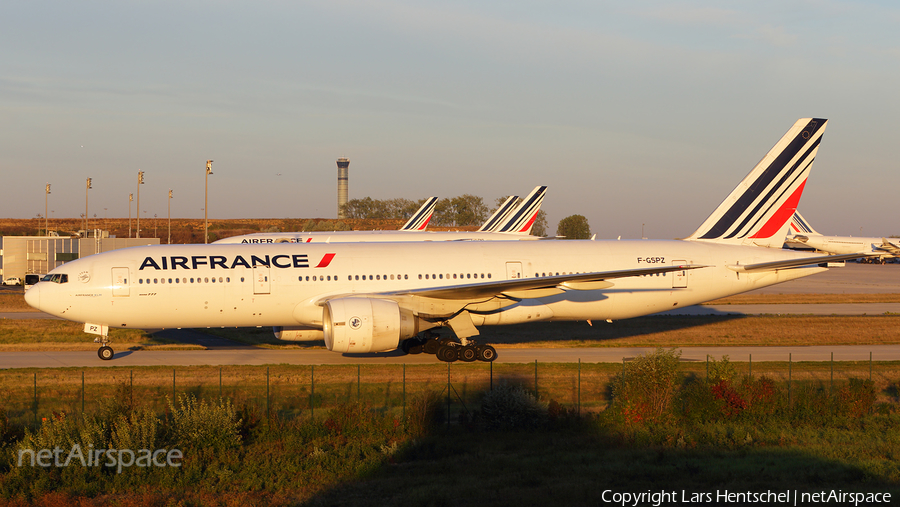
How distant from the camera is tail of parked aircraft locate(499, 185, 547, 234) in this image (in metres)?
77.9

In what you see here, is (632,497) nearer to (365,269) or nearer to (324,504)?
(324,504)

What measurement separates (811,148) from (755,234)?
4.61 m

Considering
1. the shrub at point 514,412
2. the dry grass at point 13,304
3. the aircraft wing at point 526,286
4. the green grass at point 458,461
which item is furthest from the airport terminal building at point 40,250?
the shrub at point 514,412

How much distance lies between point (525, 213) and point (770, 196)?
45.3m

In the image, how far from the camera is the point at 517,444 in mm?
18047

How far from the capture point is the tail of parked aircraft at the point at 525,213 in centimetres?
7794

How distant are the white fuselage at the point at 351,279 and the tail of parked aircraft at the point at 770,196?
4.68ft

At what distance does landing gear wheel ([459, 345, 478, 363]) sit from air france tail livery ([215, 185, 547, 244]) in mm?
24715

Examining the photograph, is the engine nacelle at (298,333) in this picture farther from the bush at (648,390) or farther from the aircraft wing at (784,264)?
the aircraft wing at (784,264)

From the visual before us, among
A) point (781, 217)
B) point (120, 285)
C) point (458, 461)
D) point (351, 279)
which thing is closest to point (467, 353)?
point (351, 279)

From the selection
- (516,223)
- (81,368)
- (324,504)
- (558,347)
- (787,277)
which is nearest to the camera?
(324,504)

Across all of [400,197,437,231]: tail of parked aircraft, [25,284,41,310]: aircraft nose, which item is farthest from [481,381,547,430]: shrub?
[400,197,437,231]: tail of parked aircraft

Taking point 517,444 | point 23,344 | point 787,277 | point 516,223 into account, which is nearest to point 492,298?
point 517,444

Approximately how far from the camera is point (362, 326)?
2522cm
